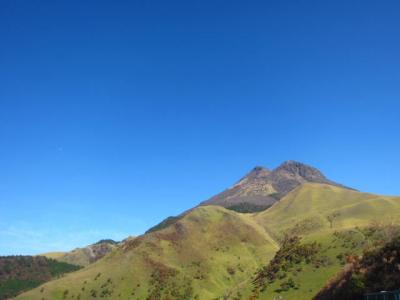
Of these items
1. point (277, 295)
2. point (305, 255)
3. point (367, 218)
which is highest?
point (367, 218)

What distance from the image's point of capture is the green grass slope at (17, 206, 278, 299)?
156 meters

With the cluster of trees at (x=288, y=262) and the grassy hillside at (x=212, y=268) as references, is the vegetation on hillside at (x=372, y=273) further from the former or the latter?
the cluster of trees at (x=288, y=262)

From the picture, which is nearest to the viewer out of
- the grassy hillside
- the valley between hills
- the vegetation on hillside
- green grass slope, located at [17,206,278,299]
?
the vegetation on hillside

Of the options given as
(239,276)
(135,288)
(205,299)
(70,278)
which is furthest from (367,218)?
(70,278)

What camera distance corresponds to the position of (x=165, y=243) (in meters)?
195

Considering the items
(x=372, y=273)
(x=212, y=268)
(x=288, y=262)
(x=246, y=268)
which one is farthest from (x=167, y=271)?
(x=372, y=273)

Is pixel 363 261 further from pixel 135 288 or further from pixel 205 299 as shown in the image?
pixel 135 288

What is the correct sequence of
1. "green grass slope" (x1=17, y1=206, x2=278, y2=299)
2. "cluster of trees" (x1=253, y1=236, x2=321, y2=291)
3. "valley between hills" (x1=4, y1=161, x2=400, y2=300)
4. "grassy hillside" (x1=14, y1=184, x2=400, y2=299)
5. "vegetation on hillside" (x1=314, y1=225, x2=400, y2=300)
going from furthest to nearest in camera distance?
1. "green grass slope" (x1=17, y1=206, x2=278, y2=299)
2. "cluster of trees" (x1=253, y1=236, x2=321, y2=291)
3. "grassy hillside" (x1=14, y1=184, x2=400, y2=299)
4. "valley between hills" (x1=4, y1=161, x2=400, y2=300)
5. "vegetation on hillside" (x1=314, y1=225, x2=400, y2=300)

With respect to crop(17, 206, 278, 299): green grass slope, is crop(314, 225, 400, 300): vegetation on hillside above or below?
below

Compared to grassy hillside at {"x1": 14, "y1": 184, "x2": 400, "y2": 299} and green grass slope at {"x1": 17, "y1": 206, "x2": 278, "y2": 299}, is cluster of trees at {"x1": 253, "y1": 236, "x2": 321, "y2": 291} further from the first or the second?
green grass slope at {"x1": 17, "y1": 206, "x2": 278, "y2": 299}

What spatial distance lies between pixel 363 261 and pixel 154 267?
4723 inches

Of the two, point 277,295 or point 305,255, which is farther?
point 305,255

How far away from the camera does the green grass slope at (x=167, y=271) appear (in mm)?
156375

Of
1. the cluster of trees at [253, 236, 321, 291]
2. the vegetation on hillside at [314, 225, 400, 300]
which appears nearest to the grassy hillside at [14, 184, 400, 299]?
the cluster of trees at [253, 236, 321, 291]
